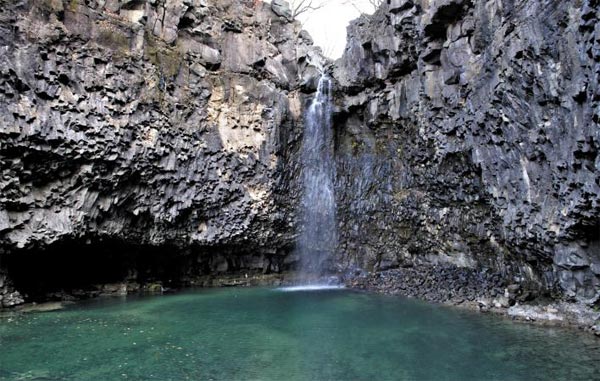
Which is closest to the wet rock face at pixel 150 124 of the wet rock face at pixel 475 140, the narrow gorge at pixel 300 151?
the narrow gorge at pixel 300 151

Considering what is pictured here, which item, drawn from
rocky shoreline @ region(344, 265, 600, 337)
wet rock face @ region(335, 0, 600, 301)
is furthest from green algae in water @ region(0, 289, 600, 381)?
wet rock face @ region(335, 0, 600, 301)

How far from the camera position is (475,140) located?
50.3 feet

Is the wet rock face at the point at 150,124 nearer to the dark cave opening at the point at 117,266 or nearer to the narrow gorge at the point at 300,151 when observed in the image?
the narrow gorge at the point at 300,151

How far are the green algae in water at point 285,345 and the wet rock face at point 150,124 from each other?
4.12 m

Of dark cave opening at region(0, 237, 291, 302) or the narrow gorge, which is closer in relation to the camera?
the narrow gorge

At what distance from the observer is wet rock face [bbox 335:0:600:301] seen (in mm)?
11055

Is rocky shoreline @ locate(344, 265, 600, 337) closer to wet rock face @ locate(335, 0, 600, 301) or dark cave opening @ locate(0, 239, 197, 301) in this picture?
wet rock face @ locate(335, 0, 600, 301)

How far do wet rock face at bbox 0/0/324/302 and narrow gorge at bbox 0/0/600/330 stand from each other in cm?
7

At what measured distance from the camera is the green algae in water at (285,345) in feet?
27.1

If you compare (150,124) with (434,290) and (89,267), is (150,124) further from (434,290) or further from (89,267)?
(434,290)

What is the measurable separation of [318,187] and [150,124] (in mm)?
8840

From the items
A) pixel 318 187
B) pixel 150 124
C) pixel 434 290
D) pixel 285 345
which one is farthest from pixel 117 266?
pixel 434 290

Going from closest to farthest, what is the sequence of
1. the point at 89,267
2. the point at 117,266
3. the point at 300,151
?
the point at 89,267
the point at 117,266
the point at 300,151

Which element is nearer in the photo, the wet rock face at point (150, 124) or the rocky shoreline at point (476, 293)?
the rocky shoreline at point (476, 293)
